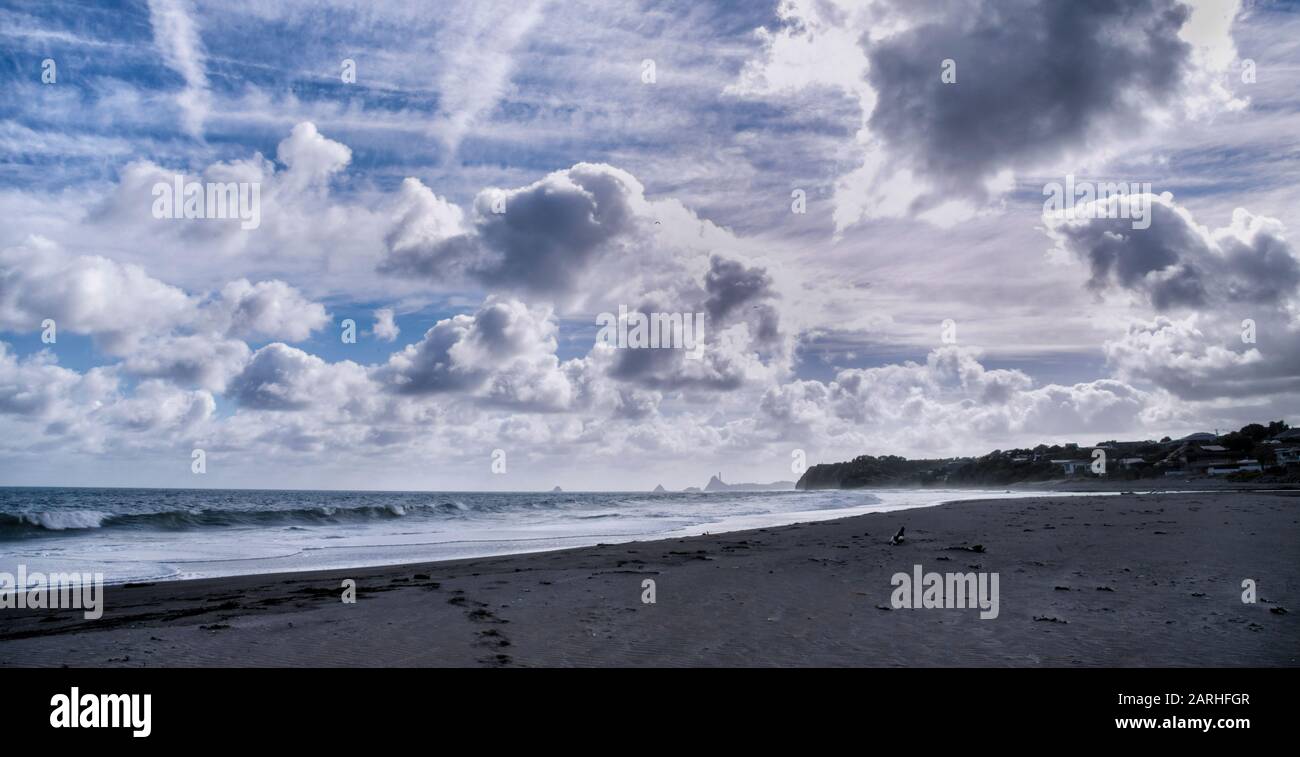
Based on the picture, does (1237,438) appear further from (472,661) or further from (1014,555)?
(472,661)

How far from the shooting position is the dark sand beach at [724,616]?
735cm

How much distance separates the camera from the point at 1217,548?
15.1 metres

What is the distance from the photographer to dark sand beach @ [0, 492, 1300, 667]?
24.1ft

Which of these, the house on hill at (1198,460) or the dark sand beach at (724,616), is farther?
the house on hill at (1198,460)

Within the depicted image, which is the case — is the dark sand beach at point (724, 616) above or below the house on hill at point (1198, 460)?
above

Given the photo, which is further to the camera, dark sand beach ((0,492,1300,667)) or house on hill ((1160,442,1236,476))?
house on hill ((1160,442,1236,476))

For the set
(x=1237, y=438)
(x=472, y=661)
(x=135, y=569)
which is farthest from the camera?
(x=1237, y=438)

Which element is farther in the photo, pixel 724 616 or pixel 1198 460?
pixel 1198 460

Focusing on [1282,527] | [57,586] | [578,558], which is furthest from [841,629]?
[1282,527]

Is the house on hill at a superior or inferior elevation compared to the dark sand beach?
inferior

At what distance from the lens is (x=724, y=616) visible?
950 centimetres

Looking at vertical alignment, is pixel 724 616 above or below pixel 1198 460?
above
